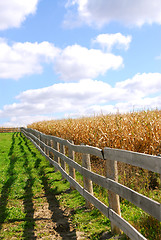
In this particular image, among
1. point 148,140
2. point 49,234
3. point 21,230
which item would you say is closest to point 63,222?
point 49,234

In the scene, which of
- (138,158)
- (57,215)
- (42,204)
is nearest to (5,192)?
(42,204)

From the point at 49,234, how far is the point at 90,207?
4.76 ft

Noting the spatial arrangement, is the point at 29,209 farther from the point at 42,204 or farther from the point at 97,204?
the point at 97,204

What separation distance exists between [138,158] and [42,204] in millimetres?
5246

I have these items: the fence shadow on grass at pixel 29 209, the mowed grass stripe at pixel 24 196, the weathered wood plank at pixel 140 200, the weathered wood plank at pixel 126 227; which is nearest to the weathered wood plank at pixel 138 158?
the weathered wood plank at pixel 140 200

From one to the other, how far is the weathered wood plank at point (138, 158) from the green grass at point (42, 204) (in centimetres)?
143

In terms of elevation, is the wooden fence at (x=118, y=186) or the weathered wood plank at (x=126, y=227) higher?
the wooden fence at (x=118, y=186)

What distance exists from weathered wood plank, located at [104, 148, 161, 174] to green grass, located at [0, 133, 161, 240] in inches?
56.4

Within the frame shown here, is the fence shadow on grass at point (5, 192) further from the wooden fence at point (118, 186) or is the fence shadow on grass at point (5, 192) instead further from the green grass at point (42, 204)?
the wooden fence at point (118, 186)

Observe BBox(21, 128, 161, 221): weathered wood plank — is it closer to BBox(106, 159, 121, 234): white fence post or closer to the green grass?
BBox(106, 159, 121, 234): white fence post

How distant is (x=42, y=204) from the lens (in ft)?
26.6

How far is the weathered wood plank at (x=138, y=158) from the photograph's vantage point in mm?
3320

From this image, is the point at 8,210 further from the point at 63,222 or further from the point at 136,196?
the point at 136,196

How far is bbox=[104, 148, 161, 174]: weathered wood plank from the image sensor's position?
3320 mm
